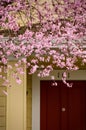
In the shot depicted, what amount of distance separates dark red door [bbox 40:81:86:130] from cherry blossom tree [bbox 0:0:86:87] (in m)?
3.93

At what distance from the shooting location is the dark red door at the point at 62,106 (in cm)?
1331

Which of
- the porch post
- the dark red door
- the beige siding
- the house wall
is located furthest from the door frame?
the porch post

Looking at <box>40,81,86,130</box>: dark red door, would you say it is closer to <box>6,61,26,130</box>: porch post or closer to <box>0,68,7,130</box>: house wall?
<box>0,68,7,130</box>: house wall

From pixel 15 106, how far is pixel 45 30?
7.64ft

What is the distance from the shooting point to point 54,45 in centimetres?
941

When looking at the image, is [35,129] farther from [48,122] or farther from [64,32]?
[64,32]

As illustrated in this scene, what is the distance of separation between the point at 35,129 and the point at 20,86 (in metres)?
3.41

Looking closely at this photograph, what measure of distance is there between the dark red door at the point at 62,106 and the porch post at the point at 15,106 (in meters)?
3.38

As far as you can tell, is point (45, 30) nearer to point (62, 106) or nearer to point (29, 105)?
point (29, 105)

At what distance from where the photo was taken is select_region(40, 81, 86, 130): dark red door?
1331 cm

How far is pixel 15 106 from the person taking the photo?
389 inches

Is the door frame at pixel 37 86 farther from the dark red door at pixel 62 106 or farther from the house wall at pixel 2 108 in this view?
the house wall at pixel 2 108

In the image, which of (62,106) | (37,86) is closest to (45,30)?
(37,86)

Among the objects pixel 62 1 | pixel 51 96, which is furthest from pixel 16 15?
pixel 51 96
